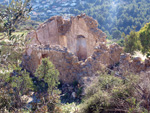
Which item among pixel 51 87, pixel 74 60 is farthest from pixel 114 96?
pixel 74 60

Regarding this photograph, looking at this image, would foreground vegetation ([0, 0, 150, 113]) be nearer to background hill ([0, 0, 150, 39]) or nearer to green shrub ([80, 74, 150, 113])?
green shrub ([80, 74, 150, 113])

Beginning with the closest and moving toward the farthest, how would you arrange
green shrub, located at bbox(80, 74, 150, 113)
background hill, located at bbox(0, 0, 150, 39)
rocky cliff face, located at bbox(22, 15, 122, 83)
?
green shrub, located at bbox(80, 74, 150, 113)
rocky cliff face, located at bbox(22, 15, 122, 83)
background hill, located at bbox(0, 0, 150, 39)

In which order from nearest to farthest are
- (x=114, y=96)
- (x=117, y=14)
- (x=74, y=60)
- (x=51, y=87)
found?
(x=114, y=96)
(x=51, y=87)
(x=74, y=60)
(x=117, y=14)

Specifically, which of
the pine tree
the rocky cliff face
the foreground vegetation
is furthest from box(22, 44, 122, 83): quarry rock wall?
the foreground vegetation

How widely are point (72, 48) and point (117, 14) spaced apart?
53.5m

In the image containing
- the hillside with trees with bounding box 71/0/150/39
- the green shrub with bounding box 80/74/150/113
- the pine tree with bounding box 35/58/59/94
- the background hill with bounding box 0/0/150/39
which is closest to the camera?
the green shrub with bounding box 80/74/150/113

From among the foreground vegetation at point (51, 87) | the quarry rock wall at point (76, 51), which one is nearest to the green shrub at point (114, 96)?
the foreground vegetation at point (51, 87)

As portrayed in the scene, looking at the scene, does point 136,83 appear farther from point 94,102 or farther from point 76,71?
point 76,71

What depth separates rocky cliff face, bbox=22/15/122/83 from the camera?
12.4 meters

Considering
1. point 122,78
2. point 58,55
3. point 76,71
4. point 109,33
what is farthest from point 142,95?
point 109,33

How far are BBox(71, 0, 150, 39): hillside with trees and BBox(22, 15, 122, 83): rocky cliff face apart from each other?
37563 mm

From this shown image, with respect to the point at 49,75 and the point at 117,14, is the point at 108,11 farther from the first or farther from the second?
the point at 49,75

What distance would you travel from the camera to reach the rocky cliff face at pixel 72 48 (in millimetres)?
12422

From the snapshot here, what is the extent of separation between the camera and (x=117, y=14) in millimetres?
67188
